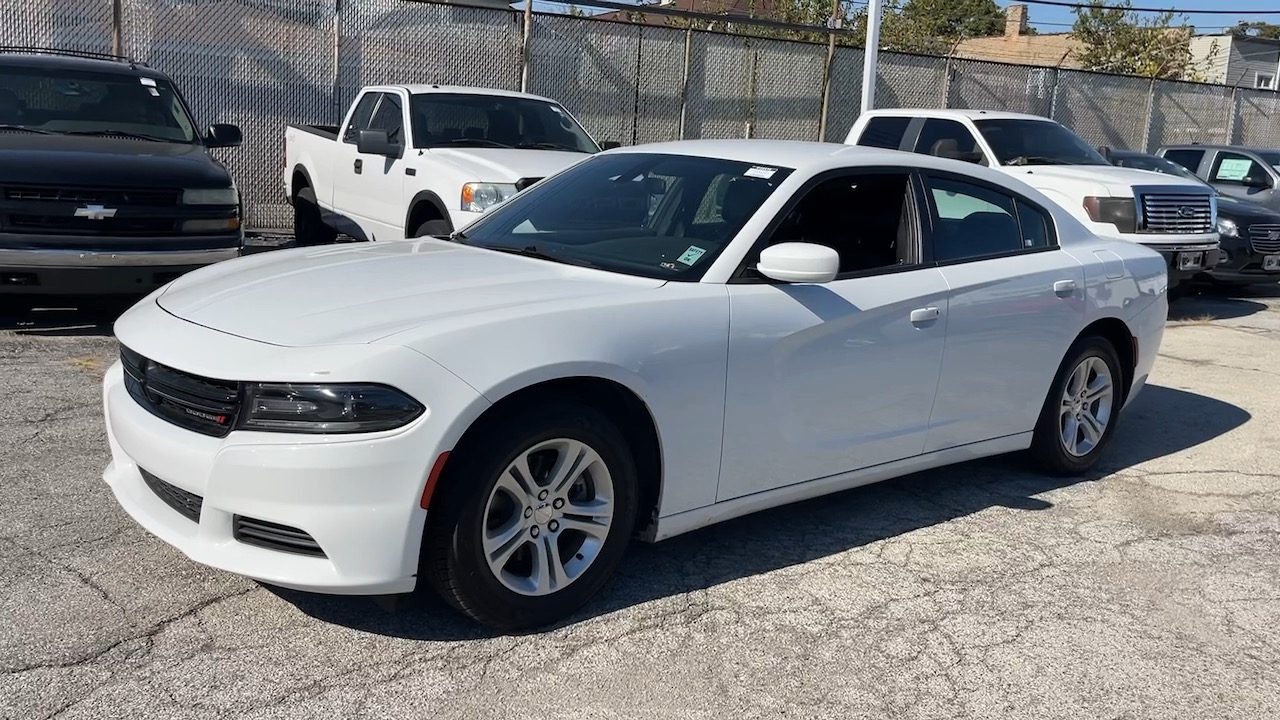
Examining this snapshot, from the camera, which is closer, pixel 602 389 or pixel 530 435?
pixel 530 435

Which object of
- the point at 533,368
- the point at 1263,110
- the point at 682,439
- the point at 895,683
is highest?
the point at 1263,110

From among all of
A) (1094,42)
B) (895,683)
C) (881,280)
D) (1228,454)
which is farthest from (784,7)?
(895,683)

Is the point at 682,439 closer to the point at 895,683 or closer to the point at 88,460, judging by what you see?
the point at 895,683

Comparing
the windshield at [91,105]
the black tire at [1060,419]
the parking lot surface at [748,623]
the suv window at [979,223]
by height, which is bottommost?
the parking lot surface at [748,623]

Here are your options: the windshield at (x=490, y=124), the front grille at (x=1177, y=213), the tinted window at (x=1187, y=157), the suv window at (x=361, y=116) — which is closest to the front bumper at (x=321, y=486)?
the windshield at (x=490, y=124)

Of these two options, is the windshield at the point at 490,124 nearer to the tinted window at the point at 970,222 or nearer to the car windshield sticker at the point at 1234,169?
the tinted window at the point at 970,222

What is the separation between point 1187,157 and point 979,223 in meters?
12.5

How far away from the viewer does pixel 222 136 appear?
9.20 meters

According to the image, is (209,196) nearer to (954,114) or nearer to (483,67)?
(483,67)

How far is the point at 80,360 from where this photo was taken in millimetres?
7141

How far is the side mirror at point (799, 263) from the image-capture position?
420cm

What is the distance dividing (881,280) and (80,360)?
4.96 meters

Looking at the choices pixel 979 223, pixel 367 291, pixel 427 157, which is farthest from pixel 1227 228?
pixel 367 291

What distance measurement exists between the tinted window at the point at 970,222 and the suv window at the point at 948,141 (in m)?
6.31
